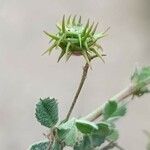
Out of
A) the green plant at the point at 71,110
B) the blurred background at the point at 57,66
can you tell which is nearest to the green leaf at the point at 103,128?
the green plant at the point at 71,110

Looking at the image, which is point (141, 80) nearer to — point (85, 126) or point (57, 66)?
point (85, 126)

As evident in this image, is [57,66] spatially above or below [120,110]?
above

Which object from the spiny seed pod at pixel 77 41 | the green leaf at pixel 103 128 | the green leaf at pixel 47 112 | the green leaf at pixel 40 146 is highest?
the spiny seed pod at pixel 77 41

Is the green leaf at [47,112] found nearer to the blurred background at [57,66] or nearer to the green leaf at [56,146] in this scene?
the green leaf at [56,146]

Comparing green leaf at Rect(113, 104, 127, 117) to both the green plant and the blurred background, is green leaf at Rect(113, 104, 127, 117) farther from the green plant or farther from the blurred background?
the blurred background

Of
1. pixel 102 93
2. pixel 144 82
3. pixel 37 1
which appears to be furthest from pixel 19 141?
pixel 144 82

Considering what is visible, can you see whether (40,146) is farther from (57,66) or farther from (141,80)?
(57,66)

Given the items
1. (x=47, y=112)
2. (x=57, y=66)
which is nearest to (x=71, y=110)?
(x=47, y=112)

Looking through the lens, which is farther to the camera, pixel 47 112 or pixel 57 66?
pixel 57 66
